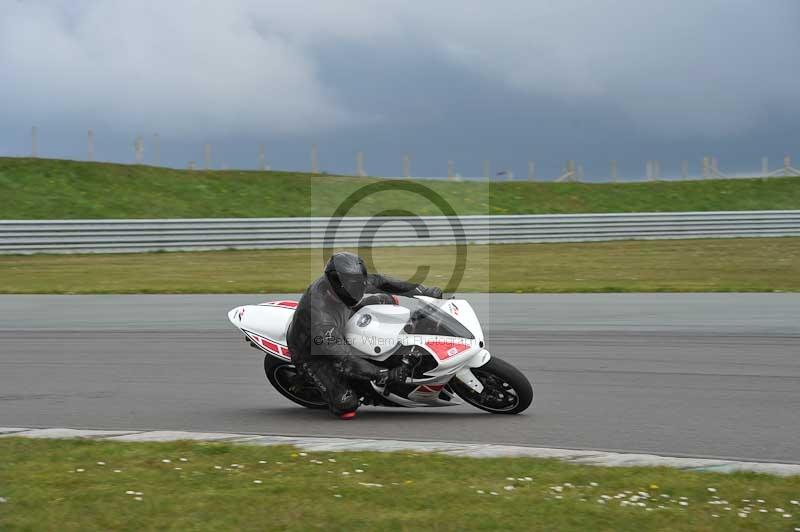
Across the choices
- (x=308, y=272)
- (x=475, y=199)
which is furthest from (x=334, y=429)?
(x=475, y=199)

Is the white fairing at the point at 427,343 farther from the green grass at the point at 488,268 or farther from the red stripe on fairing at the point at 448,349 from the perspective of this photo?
the green grass at the point at 488,268

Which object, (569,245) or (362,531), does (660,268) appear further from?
(362,531)

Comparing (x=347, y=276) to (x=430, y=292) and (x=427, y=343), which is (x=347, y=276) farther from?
(x=427, y=343)

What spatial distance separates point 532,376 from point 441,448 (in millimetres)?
3243

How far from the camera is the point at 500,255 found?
25.6 metres

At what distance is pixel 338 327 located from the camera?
7559 mm

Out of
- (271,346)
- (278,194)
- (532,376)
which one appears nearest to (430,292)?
(271,346)

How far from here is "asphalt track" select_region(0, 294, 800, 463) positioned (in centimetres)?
721

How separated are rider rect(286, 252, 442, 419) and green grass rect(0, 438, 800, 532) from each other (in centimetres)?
133

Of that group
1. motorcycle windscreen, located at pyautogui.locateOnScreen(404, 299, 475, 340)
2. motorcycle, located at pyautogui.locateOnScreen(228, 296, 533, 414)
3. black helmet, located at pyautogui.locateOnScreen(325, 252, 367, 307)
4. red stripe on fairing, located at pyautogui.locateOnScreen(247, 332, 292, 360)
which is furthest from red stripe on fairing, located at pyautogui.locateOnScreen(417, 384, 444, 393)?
red stripe on fairing, located at pyautogui.locateOnScreen(247, 332, 292, 360)

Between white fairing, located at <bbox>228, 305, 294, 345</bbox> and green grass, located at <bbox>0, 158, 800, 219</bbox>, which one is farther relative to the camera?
green grass, located at <bbox>0, 158, 800, 219</bbox>

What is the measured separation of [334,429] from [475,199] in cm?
3325

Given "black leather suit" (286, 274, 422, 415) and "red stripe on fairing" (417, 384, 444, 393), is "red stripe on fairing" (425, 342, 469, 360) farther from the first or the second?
"black leather suit" (286, 274, 422, 415)

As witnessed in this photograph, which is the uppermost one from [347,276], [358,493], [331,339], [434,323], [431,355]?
[347,276]
